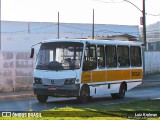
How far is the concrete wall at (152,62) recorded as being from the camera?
43.8m

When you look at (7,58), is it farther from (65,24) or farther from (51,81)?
(65,24)

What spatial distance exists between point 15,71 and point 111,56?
5.45 meters

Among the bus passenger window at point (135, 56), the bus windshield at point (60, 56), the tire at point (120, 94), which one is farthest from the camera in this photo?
the bus passenger window at point (135, 56)

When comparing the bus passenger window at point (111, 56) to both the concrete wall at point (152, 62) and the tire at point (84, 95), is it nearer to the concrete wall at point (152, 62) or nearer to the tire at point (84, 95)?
the tire at point (84, 95)

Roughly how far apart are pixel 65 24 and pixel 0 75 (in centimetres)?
5154

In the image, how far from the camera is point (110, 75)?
1967 cm

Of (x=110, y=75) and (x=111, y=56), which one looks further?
(x=111, y=56)

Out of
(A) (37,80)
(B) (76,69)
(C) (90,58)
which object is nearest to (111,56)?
(C) (90,58)

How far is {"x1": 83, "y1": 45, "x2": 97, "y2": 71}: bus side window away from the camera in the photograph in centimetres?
1772

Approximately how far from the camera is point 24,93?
2183 centimetres

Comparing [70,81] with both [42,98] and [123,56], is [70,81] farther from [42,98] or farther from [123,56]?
[123,56]

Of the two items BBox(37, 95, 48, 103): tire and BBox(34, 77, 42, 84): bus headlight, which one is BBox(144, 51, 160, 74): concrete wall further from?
BBox(34, 77, 42, 84): bus headlight

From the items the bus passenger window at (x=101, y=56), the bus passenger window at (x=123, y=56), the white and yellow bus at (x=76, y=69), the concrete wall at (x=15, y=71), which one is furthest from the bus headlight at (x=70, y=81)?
the concrete wall at (x=15, y=71)

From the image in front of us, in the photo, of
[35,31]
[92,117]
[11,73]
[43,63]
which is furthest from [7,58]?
[35,31]
